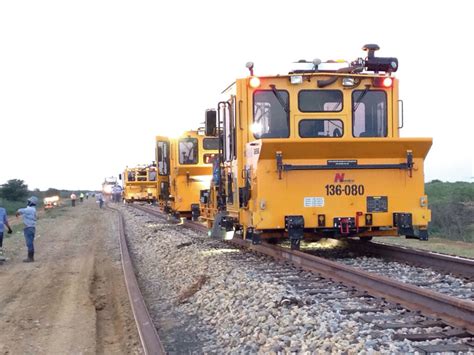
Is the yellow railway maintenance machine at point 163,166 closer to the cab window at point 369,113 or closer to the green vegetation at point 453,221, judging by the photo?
the green vegetation at point 453,221

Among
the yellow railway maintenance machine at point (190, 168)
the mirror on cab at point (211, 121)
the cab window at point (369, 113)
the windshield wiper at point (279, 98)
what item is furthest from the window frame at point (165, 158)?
the cab window at point (369, 113)

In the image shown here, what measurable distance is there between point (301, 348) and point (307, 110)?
21.0 ft

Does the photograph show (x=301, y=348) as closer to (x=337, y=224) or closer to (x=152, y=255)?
(x=337, y=224)

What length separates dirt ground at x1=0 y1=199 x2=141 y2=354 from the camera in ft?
25.6

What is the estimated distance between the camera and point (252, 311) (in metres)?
7.27

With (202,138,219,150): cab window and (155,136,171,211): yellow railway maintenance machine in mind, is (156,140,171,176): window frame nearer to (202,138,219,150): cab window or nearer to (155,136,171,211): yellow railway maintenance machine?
(155,136,171,211): yellow railway maintenance machine

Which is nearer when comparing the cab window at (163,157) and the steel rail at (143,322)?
the steel rail at (143,322)

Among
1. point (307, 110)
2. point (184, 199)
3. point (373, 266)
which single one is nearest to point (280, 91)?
point (307, 110)

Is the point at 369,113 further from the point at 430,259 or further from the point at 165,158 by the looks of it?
the point at 165,158

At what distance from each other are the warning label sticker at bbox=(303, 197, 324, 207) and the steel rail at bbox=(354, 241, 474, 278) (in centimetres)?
158

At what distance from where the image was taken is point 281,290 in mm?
7656

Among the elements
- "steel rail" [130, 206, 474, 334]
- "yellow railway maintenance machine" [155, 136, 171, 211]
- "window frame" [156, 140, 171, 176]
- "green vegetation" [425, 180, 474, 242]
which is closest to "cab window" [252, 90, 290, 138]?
"steel rail" [130, 206, 474, 334]

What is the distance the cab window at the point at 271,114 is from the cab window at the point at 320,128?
288mm

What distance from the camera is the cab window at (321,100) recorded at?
11.3 m
